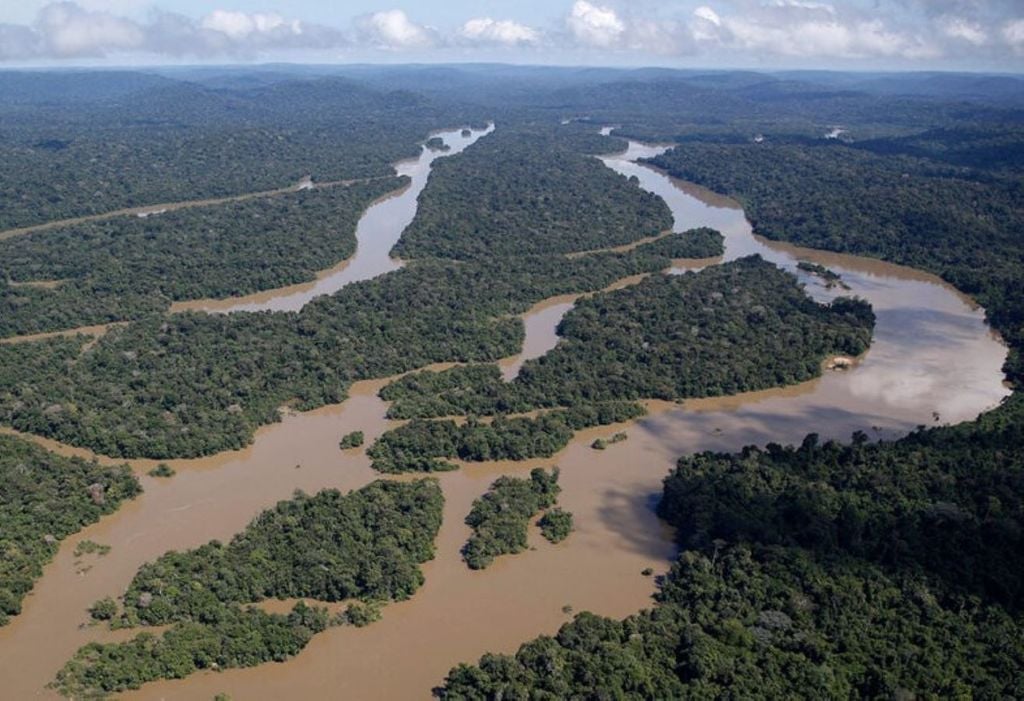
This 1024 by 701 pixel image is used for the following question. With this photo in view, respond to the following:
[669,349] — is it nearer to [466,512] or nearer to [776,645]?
[466,512]

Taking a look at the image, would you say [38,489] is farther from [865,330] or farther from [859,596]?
[865,330]

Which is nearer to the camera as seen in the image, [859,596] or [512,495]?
[859,596]

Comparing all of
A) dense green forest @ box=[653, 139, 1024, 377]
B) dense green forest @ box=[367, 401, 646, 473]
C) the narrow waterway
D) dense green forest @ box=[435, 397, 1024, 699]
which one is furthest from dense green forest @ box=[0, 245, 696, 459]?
dense green forest @ box=[653, 139, 1024, 377]

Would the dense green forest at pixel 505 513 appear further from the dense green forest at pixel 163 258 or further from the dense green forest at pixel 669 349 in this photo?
the dense green forest at pixel 163 258

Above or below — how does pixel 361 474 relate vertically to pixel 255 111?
below

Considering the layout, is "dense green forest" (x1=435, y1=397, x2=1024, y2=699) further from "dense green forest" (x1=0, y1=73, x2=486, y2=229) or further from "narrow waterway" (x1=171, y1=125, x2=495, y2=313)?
"dense green forest" (x1=0, y1=73, x2=486, y2=229)

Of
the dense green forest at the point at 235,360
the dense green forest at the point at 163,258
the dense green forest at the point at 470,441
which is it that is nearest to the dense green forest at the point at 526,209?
the dense green forest at the point at 163,258

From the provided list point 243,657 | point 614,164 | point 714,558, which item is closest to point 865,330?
point 714,558
